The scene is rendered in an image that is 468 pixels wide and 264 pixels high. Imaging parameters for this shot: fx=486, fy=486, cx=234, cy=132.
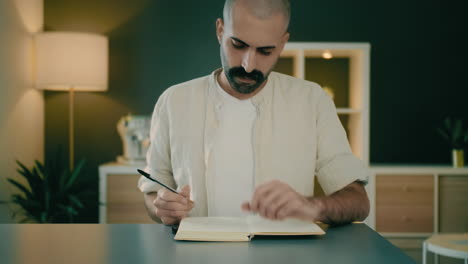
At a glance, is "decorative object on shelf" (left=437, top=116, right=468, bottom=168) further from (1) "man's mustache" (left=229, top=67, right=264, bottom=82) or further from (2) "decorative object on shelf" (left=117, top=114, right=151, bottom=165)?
(1) "man's mustache" (left=229, top=67, right=264, bottom=82)

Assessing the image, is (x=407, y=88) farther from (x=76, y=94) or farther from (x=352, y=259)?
(x=352, y=259)

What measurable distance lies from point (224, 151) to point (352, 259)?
78cm

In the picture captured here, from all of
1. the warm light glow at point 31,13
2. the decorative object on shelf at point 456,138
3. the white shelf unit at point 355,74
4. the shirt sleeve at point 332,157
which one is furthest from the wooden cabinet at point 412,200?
the warm light glow at point 31,13

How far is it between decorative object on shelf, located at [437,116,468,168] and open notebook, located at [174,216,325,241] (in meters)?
2.77

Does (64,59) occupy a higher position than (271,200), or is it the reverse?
(64,59)

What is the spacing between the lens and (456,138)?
3646 mm

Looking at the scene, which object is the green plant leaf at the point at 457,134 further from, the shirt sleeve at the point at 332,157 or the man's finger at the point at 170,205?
the man's finger at the point at 170,205

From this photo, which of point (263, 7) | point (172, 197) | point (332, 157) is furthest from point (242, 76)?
point (172, 197)

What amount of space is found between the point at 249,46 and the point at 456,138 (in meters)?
2.67

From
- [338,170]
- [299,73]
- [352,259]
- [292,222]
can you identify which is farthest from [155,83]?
Answer: [352,259]

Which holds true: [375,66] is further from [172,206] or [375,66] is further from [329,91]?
Result: [172,206]

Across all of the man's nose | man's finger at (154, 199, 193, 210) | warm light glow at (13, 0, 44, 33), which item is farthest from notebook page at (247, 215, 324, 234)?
warm light glow at (13, 0, 44, 33)

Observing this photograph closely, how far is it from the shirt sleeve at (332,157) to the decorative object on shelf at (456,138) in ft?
7.40

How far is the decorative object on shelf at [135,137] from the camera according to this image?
3578 mm
